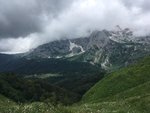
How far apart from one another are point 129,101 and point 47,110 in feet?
53.1

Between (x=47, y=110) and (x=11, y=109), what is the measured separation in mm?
2710

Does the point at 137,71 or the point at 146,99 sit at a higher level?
the point at 137,71

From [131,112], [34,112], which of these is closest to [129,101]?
[131,112]

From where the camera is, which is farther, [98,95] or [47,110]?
[98,95]

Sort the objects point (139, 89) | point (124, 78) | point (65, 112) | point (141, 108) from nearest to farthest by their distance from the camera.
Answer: point (65, 112), point (141, 108), point (139, 89), point (124, 78)

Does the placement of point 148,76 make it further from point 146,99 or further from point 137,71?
point 146,99

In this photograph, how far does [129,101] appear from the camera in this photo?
1638 inches

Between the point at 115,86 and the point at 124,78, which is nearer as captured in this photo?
the point at 115,86

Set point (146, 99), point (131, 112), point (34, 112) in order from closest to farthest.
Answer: point (34, 112)
point (131, 112)
point (146, 99)

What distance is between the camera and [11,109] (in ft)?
90.5

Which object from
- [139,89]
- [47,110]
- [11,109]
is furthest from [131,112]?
[139,89]

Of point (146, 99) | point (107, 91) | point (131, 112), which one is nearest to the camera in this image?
point (131, 112)

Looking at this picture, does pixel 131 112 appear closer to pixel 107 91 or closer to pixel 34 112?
pixel 34 112

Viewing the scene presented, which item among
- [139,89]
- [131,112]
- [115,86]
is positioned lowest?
[131,112]
